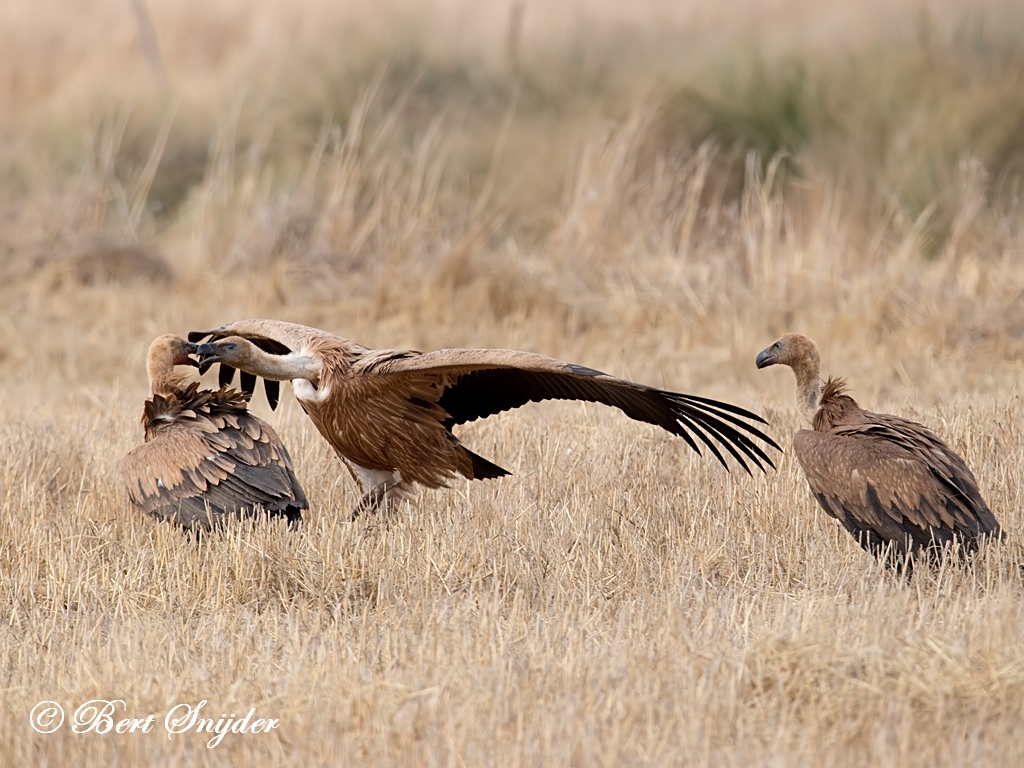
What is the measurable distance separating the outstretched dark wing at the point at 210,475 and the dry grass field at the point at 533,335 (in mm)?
140

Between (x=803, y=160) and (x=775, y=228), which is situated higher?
(x=803, y=160)

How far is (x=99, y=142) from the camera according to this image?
17609 mm

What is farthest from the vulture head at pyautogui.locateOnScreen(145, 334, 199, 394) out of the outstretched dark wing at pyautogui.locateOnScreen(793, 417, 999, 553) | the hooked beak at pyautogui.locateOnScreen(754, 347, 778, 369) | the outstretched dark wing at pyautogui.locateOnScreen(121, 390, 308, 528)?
the outstretched dark wing at pyautogui.locateOnScreen(793, 417, 999, 553)

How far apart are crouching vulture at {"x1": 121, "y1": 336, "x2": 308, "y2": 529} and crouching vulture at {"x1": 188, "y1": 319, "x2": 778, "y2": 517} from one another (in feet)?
0.92

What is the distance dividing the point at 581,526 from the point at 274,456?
138 cm

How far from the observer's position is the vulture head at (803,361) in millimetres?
5945

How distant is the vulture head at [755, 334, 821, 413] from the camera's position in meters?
5.95

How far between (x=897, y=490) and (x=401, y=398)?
218 centimetres

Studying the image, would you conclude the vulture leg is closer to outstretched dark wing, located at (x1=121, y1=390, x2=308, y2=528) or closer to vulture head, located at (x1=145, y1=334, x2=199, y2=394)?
outstretched dark wing, located at (x1=121, y1=390, x2=308, y2=528)

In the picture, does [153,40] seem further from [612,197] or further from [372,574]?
[372,574]

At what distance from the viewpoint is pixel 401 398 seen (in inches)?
235

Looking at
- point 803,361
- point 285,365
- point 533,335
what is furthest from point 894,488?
point 533,335

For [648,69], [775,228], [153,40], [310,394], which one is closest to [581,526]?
[310,394]

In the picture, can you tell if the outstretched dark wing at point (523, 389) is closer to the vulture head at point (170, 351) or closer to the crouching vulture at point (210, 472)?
the crouching vulture at point (210, 472)
